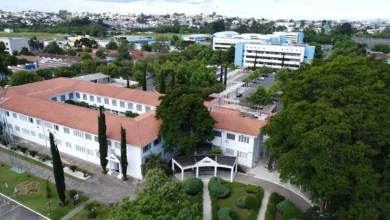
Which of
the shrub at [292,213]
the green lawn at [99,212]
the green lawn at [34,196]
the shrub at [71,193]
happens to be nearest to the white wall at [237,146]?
the shrub at [292,213]

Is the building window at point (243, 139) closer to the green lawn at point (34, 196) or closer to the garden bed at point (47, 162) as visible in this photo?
the garden bed at point (47, 162)

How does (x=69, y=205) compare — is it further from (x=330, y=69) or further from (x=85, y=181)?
(x=330, y=69)

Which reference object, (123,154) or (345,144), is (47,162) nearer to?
(123,154)

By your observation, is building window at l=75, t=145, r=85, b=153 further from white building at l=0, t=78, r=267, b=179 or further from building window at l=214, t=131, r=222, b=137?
building window at l=214, t=131, r=222, b=137

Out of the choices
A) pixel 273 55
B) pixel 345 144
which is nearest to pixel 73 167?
pixel 345 144

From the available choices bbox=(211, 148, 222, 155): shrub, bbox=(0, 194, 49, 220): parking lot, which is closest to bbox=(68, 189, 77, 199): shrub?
bbox=(0, 194, 49, 220): parking lot

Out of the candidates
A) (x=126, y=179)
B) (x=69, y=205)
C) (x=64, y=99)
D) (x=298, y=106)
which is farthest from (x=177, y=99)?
(x=64, y=99)

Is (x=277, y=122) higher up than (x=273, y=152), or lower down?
higher up
